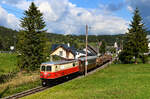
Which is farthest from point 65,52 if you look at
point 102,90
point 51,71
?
point 102,90

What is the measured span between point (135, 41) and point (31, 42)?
27.8m

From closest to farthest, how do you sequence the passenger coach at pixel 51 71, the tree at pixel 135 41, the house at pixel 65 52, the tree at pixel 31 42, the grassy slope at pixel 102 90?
1. the grassy slope at pixel 102 90
2. the passenger coach at pixel 51 71
3. the tree at pixel 31 42
4. the tree at pixel 135 41
5. the house at pixel 65 52

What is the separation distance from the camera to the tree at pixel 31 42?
3484cm

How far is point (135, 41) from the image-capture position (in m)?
45.4

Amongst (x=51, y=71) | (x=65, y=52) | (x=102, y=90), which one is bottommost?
(x=102, y=90)

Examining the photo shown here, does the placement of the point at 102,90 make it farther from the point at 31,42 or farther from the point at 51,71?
the point at 31,42

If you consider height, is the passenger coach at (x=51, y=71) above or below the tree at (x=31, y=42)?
below

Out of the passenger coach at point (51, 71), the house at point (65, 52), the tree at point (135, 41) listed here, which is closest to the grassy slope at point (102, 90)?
the passenger coach at point (51, 71)

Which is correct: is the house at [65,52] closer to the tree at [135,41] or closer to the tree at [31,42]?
the tree at [135,41]

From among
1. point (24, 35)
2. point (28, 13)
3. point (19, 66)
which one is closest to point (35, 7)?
point (28, 13)

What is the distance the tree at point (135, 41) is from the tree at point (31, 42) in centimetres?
2344

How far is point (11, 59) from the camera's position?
44.1 meters

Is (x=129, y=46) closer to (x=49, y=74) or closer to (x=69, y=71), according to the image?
(x=69, y=71)

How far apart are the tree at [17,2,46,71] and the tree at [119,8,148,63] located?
23441 millimetres
